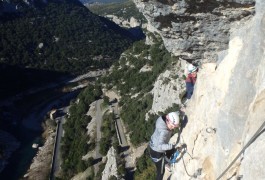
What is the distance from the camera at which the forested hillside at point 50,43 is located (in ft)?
308

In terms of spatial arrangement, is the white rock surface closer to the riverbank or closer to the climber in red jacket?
the climber in red jacket

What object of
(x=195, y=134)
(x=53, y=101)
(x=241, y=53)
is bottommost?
(x=53, y=101)

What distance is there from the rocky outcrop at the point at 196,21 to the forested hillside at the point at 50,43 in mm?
80335

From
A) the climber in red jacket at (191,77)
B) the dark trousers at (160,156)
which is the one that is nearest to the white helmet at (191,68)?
the climber in red jacket at (191,77)

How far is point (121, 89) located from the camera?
63.6 m

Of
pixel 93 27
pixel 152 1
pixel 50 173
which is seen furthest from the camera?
pixel 93 27

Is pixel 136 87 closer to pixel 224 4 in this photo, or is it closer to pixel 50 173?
pixel 50 173

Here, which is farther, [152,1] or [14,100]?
[14,100]

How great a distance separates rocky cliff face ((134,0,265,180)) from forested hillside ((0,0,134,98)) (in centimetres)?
8019

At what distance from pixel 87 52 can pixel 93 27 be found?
61.2 feet

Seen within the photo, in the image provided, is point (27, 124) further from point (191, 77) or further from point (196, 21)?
point (196, 21)

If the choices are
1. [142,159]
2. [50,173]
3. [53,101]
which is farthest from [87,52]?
[142,159]

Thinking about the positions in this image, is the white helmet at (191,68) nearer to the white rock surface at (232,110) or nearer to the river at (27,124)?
the white rock surface at (232,110)

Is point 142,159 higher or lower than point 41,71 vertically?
higher
